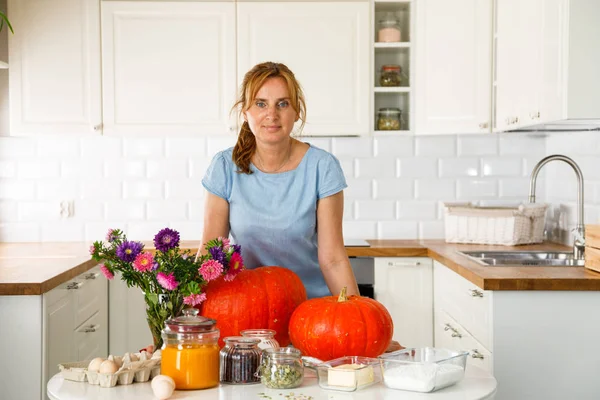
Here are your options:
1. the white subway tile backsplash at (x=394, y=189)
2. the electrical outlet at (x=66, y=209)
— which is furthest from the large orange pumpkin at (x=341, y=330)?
the electrical outlet at (x=66, y=209)

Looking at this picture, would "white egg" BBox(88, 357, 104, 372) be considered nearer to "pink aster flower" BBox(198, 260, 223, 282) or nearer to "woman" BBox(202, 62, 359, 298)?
"pink aster flower" BBox(198, 260, 223, 282)

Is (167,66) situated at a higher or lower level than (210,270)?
higher

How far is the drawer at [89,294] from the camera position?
3.37 meters

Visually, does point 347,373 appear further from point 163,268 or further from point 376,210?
point 376,210

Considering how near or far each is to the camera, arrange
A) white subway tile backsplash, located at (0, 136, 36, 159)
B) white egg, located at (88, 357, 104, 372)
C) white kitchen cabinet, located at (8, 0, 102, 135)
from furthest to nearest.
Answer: white subway tile backsplash, located at (0, 136, 36, 159) < white kitchen cabinet, located at (8, 0, 102, 135) < white egg, located at (88, 357, 104, 372)

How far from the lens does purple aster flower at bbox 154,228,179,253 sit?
163 cm

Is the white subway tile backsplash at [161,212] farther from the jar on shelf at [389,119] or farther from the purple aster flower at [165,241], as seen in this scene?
the purple aster flower at [165,241]

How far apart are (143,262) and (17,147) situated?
10.3 feet

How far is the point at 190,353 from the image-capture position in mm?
1516

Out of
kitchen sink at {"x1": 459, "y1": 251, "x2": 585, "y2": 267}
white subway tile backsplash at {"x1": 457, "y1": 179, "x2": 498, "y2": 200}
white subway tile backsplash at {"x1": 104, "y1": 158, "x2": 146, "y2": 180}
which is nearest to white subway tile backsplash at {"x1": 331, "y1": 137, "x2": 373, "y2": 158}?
white subway tile backsplash at {"x1": 457, "y1": 179, "x2": 498, "y2": 200}

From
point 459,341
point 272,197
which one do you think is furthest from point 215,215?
point 459,341

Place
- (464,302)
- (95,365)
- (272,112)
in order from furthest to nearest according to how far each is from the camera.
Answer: (464,302)
(272,112)
(95,365)

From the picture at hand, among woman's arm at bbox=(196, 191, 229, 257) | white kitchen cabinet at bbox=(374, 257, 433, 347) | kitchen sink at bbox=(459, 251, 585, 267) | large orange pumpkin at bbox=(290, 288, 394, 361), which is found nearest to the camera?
large orange pumpkin at bbox=(290, 288, 394, 361)

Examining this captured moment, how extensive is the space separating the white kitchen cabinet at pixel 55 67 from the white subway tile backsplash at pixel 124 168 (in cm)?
37
